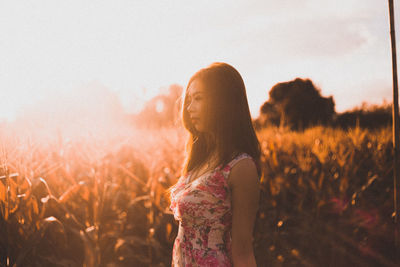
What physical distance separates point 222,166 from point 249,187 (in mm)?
177

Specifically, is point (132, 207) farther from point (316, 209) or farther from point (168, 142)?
point (316, 209)

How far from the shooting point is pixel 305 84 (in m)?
16.6

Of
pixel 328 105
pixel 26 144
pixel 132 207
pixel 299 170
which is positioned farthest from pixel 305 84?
pixel 26 144

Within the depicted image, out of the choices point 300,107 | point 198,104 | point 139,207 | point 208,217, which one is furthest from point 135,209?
point 300,107

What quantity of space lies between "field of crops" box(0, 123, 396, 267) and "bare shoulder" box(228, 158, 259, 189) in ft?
4.85

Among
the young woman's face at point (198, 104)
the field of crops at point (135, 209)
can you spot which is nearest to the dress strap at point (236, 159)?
the young woman's face at point (198, 104)

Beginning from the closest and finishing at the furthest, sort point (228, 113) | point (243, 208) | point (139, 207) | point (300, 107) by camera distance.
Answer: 1. point (243, 208)
2. point (228, 113)
3. point (139, 207)
4. point (300, 107)

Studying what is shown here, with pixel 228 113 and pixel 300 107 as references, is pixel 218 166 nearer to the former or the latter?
pixel 228 113

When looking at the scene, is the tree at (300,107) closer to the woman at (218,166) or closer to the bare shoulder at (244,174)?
the woman at (218,166)

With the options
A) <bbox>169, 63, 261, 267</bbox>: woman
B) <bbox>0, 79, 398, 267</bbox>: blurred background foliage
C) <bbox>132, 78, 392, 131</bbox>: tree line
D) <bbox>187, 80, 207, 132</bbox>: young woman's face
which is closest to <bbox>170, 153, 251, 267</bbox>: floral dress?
<bbox>169, 63, 261, 267</bbox>: woman

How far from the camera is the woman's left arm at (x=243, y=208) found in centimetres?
140

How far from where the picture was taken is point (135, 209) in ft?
13.2

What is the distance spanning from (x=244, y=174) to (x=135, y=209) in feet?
9.45

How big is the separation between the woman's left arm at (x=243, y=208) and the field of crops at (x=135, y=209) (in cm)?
143
